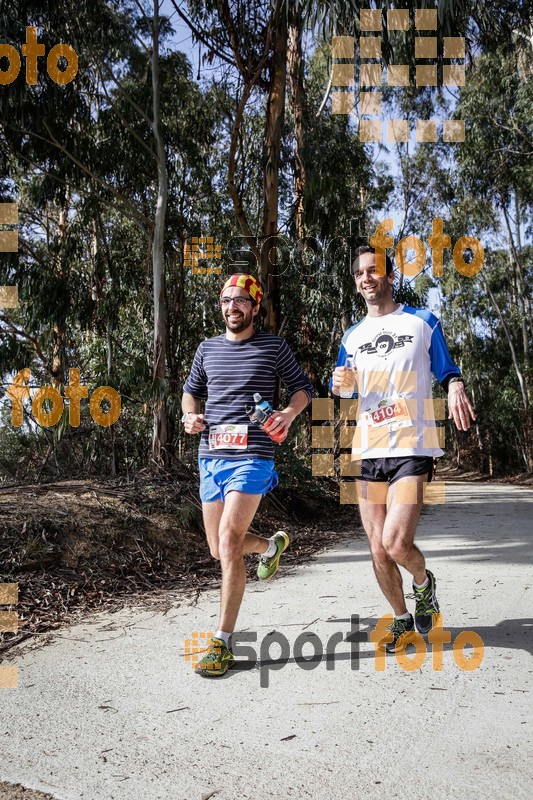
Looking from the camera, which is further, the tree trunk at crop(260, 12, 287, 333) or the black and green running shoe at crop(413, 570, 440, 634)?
the tree trunk at crop(260, 12, 287, 333)

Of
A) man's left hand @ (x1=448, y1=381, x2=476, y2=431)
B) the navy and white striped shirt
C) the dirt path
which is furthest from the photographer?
the navy and white striped shirt

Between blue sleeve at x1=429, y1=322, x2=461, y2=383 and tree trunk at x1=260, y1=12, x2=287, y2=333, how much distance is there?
20.5 feet

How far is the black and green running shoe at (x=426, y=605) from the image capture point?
3730 millimetres

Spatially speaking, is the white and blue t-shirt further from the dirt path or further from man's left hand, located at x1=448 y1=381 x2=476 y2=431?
the dirt path

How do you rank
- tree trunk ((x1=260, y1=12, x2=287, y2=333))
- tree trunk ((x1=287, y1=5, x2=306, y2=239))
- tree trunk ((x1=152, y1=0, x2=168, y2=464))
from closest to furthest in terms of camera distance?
tree trunk ((x1=152, y1=0, x2=168, y2=464))
tree trunk ((x1=260, y1=12, x2=287, y2=333))
tree trunk ((x1=287, y1=5, x2=306, y2=239))

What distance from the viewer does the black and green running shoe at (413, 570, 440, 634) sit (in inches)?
147

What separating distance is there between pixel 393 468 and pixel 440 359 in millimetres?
579

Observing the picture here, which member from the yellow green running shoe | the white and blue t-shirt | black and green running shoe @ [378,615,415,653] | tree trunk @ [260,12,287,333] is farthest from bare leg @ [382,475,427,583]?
tree trunk @ [260,12,287,333]

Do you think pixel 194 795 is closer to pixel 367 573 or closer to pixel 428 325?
pixel 428 325

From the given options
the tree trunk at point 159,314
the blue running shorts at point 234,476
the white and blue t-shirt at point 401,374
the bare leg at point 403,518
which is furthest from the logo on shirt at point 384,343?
the tree trunk at point 159,314

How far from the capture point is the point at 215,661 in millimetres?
3428

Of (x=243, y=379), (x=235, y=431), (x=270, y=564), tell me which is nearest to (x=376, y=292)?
(x=243, y=379)

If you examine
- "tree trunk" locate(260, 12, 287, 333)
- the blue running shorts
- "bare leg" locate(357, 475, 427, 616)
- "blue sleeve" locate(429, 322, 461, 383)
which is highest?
"tree trunk" locate(260, 12, 287, 333)

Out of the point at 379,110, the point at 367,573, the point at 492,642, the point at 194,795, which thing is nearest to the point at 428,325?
the point at 492,642
